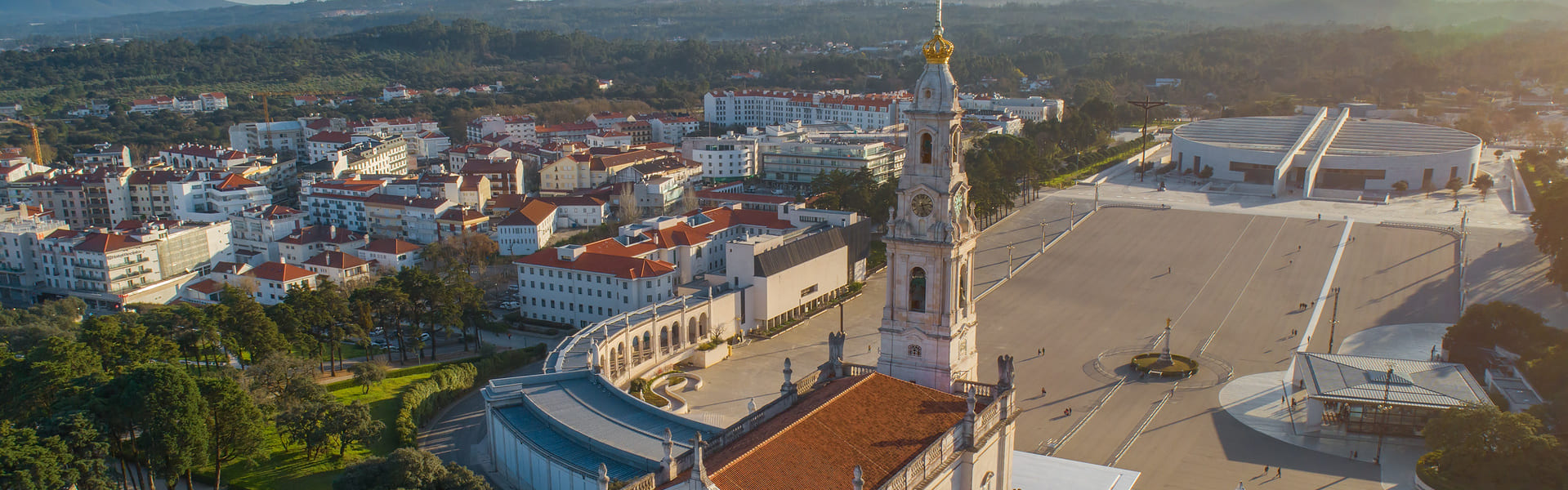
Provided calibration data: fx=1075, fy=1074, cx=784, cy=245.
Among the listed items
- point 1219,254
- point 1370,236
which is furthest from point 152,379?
point 1370,236

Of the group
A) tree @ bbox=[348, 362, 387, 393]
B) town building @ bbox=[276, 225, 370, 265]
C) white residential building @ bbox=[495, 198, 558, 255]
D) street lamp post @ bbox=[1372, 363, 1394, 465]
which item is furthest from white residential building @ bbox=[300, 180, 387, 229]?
street lamp post @ bbox=[1372, 363, 1394, 465]

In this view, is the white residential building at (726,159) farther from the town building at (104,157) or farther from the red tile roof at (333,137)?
the town building at (104,157)

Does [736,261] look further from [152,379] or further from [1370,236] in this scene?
[1370,236]

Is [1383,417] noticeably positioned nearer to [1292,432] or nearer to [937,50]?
[1292,432]

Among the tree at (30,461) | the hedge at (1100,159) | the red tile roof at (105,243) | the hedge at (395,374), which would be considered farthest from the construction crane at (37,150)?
the hedge at (1100,159)

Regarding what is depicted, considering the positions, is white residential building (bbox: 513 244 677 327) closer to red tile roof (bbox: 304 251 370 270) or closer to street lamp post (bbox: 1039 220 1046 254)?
red tile roof (bbox: 304 251 370 270)
